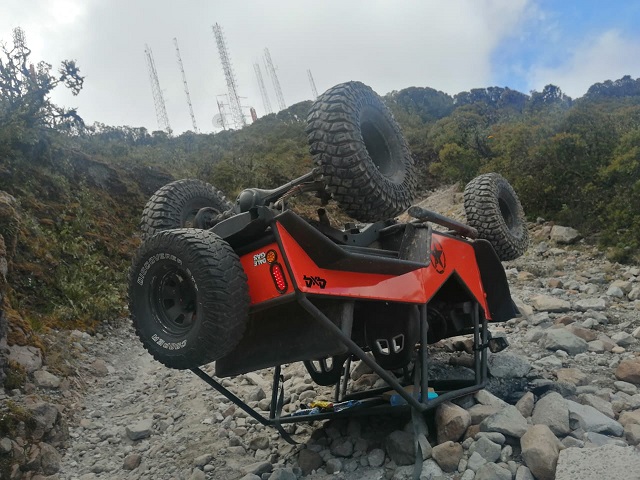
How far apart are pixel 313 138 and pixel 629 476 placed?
8.32ft

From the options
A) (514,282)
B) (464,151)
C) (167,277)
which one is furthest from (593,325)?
(464,151)

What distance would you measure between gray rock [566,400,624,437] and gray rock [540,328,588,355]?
1825mm

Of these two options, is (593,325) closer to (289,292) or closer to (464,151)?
(289,292)

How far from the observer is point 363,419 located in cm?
432

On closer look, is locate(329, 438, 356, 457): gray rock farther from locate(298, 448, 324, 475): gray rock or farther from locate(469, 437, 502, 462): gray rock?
locate(469, 437, 502, 462): gray rock

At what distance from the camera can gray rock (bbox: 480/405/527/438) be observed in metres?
3.39

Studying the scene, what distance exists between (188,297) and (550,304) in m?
5.67

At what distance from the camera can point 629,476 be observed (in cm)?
274

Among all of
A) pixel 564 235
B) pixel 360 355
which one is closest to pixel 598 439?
pixel 360 355

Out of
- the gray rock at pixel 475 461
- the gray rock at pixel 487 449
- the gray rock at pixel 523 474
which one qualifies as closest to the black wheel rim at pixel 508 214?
the gray rock at pixel 487 449

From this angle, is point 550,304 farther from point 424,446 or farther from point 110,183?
point 110,183

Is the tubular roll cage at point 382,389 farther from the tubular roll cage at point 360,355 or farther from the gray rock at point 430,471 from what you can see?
the gray rock at point 430,471

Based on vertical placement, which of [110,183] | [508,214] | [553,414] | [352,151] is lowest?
[553,414]

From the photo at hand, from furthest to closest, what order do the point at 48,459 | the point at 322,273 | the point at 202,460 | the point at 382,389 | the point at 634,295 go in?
the point at 634,295 < the point at 48,459 < the point at 382,389 < the point at 202,460 < the point at 322,273
